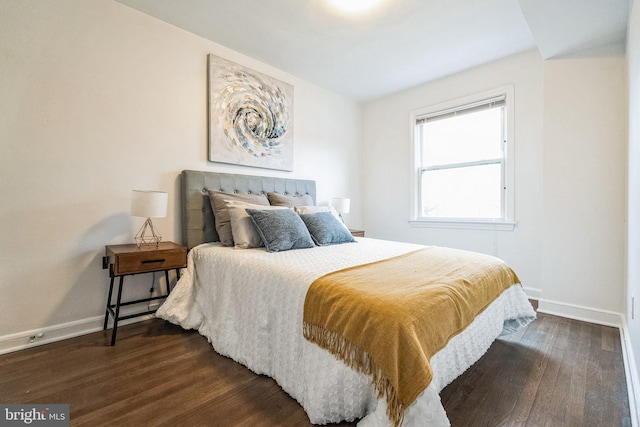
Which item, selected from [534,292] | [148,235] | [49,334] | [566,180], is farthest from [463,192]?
[49,334]

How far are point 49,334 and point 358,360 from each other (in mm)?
2318

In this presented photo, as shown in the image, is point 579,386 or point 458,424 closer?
point 458,424

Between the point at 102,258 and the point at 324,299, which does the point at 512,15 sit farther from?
the point at 102,258

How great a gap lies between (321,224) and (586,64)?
273 centimetres

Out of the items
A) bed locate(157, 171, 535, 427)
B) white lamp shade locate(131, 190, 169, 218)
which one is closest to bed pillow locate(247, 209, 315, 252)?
bed locate(157, 171, 535, 427)

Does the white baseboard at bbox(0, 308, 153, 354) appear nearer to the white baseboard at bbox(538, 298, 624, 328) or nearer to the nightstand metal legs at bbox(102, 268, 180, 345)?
the nightstand metal legs at bbox(102, 268, 180, 345)

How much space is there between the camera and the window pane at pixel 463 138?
10.6 ft

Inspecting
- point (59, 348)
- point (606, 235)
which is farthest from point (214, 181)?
point (606, 235)

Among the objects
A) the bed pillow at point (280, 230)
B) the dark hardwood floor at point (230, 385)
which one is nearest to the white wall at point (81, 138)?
the dark hardwood floor at point (230, 385)

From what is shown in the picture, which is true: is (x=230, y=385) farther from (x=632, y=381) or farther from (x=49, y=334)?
(x=632, y=381)

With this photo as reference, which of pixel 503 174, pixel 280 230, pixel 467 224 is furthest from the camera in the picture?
pixel 467 224

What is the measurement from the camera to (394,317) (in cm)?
109

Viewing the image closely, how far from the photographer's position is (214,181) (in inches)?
107

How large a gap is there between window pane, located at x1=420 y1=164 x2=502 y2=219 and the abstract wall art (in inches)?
75.7
